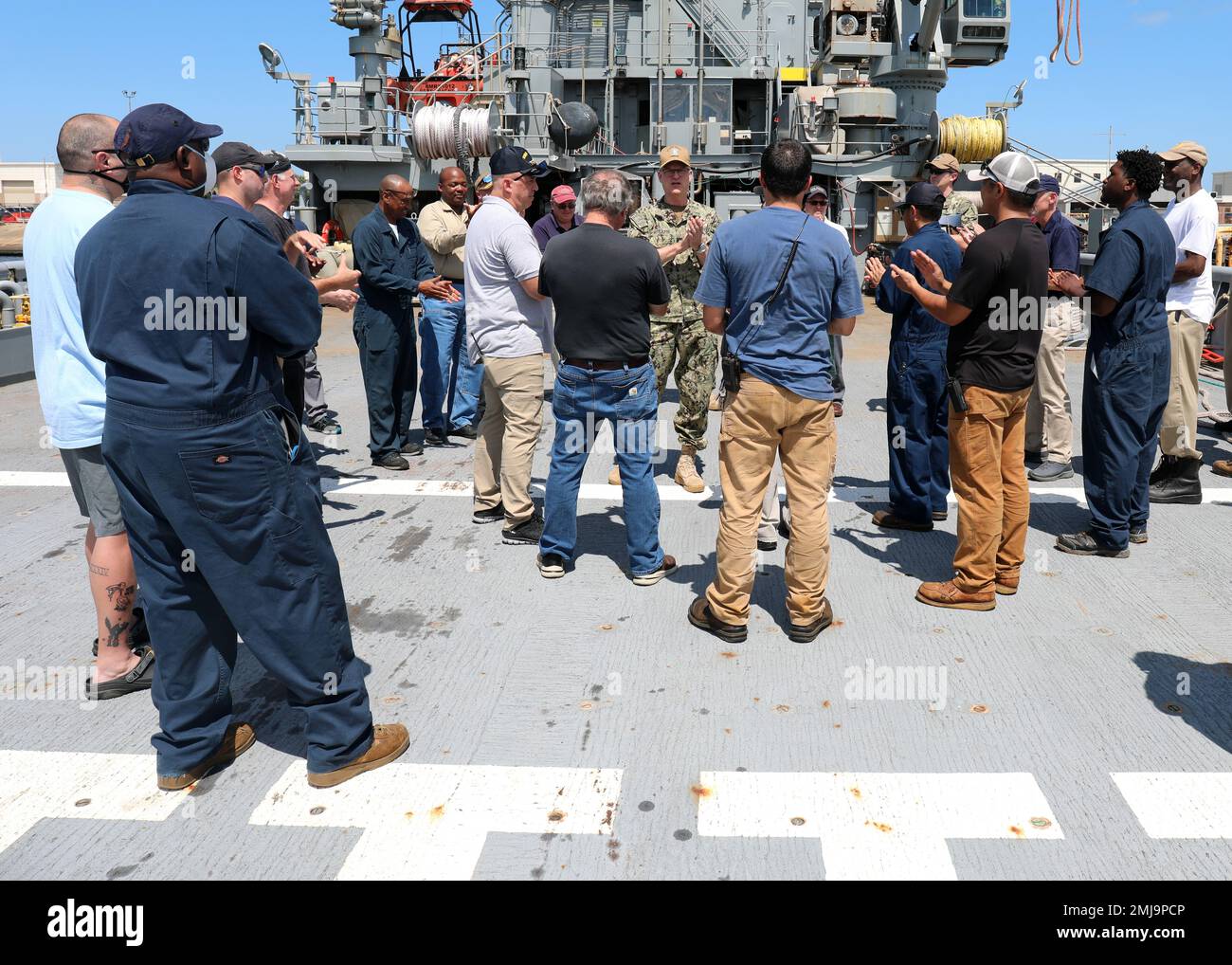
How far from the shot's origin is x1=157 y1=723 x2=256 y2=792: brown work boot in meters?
2.87

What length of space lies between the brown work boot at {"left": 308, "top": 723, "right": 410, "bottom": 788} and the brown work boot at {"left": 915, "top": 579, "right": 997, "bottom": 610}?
97.3 inches

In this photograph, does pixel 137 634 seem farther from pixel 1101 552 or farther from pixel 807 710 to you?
pixel 1101 552

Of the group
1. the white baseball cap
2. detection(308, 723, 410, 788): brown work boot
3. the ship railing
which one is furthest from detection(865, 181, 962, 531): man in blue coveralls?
the ship railing

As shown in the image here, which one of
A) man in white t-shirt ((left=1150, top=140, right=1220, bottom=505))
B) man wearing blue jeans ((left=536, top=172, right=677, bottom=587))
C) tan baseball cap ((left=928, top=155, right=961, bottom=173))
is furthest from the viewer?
tan baseball cap ((left=928, top=155, right=961, bottom=173))

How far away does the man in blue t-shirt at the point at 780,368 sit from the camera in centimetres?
374

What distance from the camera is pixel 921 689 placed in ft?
11.5

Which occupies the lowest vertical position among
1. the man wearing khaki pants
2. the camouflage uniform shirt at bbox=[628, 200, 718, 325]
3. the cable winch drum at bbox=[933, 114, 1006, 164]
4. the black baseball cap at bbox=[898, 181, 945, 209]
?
the man wearing khaki pants

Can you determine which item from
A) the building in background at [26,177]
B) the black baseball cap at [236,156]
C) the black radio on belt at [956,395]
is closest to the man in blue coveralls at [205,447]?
the black baseball cap at [236,156]

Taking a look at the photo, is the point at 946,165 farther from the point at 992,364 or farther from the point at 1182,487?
the point at 992,364

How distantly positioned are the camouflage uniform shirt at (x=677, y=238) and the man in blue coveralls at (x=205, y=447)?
3695 mm

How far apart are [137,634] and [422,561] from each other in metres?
1.50

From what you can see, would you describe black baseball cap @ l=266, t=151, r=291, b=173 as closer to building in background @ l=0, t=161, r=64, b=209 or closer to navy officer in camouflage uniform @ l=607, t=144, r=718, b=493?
navy officer in camouflage uniform @ l=607, t=144, r=718, b=493

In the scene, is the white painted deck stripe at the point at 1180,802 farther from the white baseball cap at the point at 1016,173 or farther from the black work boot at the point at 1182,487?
the black work boot at the point at 1182,487

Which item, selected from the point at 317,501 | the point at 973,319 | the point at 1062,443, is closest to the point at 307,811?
the point at 317,501
